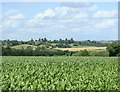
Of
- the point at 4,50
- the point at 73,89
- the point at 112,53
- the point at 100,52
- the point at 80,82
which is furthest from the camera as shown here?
the point at 112,53

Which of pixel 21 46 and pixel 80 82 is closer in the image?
pixel 80 82

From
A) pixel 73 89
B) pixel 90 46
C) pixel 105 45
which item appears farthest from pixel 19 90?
pixel 105 45

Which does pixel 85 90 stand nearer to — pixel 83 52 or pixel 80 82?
pixel 80 82

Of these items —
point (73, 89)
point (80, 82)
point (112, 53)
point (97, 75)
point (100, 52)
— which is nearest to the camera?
point (73, 89)

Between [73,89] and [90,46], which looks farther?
[90,46]

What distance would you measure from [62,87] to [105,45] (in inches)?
1181

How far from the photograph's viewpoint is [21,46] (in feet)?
117

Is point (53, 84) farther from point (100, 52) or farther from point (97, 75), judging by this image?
point (100, 52)

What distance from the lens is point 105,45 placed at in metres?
40.5

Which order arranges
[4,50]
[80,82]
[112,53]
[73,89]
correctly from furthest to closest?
[112,53]
[4,50]
[80,82]
[73,89]

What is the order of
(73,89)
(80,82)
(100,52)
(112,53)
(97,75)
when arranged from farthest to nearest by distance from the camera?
(112,53)
(100,52)
(97,75)
(80,82)
(73,89)

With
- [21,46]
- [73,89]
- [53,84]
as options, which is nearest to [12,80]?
[53,84]

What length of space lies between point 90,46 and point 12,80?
2607cm

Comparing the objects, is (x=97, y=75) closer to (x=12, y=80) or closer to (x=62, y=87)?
(x=62, y=87)
